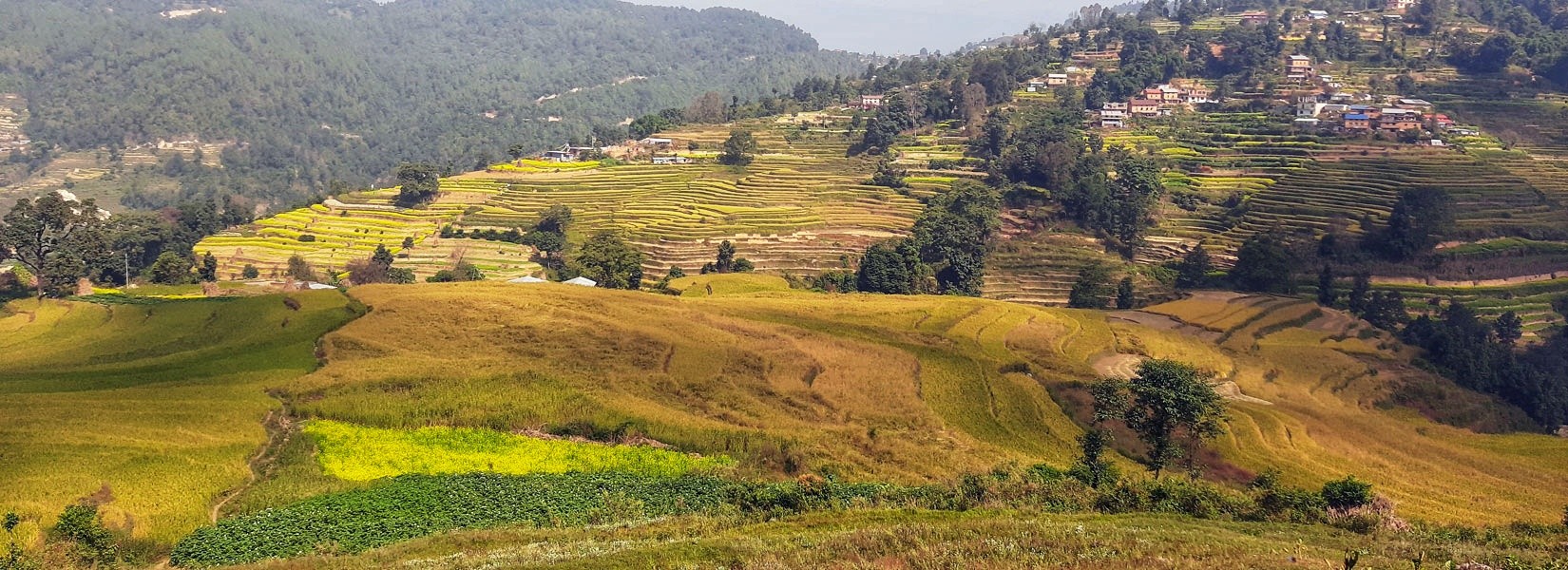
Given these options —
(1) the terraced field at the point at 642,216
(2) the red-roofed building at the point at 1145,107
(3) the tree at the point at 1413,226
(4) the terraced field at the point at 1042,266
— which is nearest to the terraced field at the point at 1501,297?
(3) the tree at the point at 1413,226

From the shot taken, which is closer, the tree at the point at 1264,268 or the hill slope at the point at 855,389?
the hill slope at the point at 855,389

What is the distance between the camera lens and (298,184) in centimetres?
13525

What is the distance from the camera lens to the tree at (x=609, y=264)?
150ft

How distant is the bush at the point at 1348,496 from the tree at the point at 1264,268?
34.6m

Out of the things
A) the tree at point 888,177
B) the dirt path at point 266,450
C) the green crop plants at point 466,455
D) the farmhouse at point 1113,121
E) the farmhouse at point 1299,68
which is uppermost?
the farmhouse at point 1299,68

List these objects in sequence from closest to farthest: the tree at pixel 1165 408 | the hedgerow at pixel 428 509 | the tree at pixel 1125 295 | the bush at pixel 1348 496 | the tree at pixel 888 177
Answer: the hedgerow at pixel 428 509 < the bush at pixel 1348 496 < the tree at pixel 1165 408 < the tree at pixel 1125 295 < the tree at pixel 888 177

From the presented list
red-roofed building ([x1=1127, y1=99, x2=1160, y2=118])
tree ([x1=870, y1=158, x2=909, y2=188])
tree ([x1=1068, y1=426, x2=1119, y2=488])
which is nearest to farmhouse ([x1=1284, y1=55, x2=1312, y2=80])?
red-roofed building ([x1=1127, y1=99, x2=1160, y2=118])

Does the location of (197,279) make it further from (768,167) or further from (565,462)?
(768,167)

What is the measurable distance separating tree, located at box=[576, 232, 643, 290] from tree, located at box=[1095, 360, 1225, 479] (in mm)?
28307

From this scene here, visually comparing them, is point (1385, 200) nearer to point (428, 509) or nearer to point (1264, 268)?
point (1264, 268)

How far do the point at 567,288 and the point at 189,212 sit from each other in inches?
1822

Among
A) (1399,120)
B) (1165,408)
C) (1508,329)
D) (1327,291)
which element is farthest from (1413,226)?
(1165,408)

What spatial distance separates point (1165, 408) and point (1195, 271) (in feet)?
115

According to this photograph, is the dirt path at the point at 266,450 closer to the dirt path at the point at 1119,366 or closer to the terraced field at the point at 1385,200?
the dirt path at the point at 1119,366
